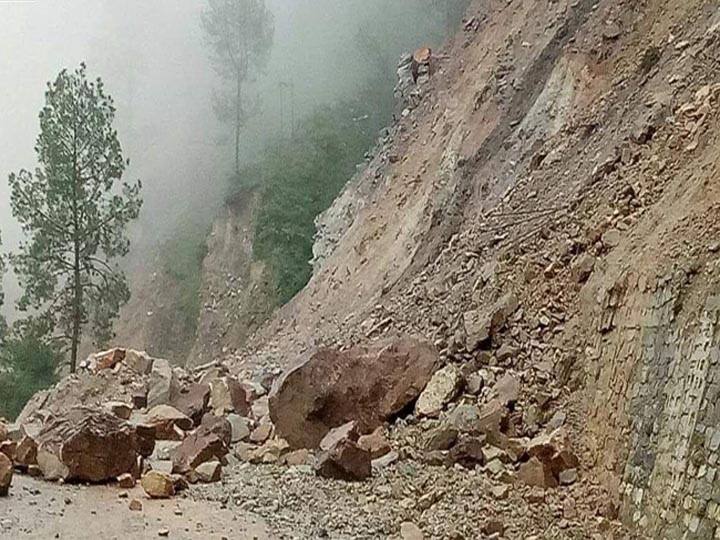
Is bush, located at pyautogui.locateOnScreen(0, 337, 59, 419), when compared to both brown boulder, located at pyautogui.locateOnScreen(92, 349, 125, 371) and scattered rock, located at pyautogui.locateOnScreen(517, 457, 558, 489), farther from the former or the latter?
scattered rock, located at pyautogui.locateOnScreen(517, 457, 558, 489)

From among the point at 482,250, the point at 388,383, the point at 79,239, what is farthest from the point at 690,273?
the point at 79,239

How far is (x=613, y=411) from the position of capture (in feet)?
26.1

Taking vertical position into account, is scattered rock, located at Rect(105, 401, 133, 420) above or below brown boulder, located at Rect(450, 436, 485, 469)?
above

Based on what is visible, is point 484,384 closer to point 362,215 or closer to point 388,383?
point 388,383

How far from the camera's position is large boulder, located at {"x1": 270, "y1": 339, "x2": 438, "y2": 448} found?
9.96m

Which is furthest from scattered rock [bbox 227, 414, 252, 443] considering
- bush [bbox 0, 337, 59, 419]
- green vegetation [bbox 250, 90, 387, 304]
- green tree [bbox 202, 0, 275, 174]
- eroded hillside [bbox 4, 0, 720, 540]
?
green tree [bbox 202, 0, 275, 174]

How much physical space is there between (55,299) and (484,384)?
14.4m

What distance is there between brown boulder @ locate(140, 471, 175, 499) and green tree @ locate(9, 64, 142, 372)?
42.5 ft

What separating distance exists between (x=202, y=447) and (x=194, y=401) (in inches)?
90.5

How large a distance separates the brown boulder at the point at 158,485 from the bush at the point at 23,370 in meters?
11.7

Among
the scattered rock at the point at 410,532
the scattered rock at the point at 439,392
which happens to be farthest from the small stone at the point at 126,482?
the scattered rock at the point at 439,392

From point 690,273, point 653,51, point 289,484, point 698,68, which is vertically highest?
point 653,51

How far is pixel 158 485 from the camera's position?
812cm

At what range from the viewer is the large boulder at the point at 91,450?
8.34m
